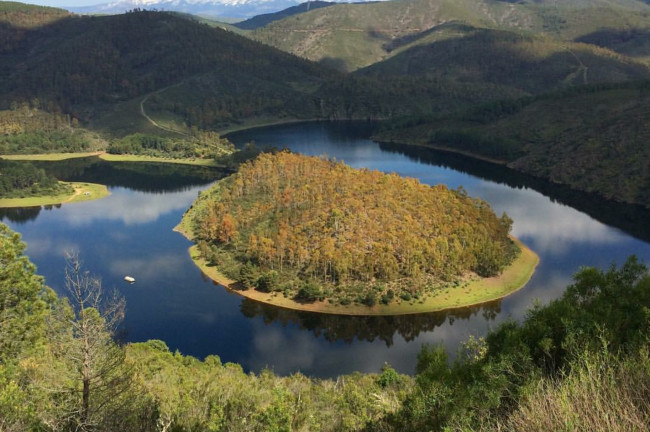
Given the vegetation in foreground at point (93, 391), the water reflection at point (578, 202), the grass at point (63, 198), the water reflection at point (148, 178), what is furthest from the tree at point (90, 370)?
the water reflection at point (148, 178)

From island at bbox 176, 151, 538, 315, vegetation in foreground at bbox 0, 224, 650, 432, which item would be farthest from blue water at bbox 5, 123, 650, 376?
vegetation in foreground at bbox 0, 224, 650, 432

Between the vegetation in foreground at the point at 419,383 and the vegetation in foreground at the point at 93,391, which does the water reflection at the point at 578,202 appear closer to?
the vegetation in foreground at the point at 419,383

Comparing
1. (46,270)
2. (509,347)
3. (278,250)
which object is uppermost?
(509,347)

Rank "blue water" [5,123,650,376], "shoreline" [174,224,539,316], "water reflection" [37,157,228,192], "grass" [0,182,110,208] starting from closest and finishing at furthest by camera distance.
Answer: "blue water" [5,123,650,376]
"shoreline" [174,224,539,316]
"grass" [0,182,110,208]
"water reflection" [37,157,228,192]

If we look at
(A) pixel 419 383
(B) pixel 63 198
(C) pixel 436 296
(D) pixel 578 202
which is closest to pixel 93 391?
(A) pixel 419 383

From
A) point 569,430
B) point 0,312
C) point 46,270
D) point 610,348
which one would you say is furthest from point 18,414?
point 46,270

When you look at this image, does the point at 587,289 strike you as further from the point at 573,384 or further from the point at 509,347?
the point at 573,384

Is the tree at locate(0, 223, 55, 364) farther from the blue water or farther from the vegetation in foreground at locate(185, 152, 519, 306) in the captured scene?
the vegetation in foreground at locate(185, 152, 519, 306)
